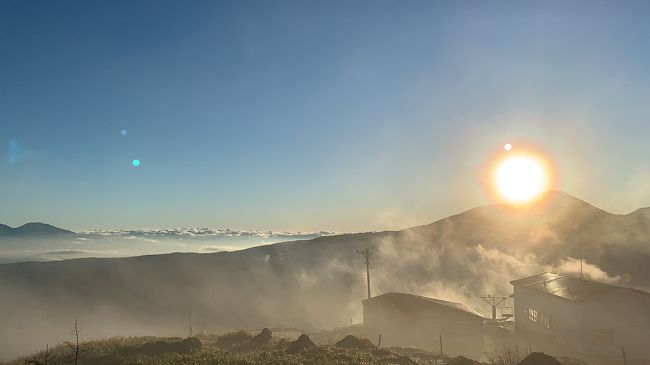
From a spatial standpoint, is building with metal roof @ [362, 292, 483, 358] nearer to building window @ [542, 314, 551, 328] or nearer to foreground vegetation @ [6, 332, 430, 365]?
building window @ [542, 314, 551, 328]

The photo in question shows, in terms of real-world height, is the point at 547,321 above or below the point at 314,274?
above

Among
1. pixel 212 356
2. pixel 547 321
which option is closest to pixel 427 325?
pixel 547 321

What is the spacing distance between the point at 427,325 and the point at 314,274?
9548 centimetres

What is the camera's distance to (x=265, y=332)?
116ft

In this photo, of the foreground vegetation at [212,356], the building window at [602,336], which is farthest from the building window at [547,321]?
the foreground vegetation at [212,356]

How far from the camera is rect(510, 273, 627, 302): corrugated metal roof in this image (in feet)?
125

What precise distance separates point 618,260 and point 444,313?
80.7m

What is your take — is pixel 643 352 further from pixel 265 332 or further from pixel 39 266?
pixel 39 266

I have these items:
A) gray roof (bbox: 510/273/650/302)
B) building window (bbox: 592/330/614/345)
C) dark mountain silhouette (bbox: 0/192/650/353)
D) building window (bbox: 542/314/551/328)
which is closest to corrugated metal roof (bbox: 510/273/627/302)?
gray roof (bbox: 510/273/650/302)

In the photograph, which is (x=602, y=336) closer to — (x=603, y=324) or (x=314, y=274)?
(x=603, y=324)

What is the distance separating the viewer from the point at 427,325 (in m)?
50.4

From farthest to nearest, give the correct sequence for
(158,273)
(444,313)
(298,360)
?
(158,273), (444,313), (298,360)

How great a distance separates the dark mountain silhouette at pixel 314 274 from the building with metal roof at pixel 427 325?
43945 millimetres

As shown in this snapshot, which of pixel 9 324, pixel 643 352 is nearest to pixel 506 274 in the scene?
pixel 643 352
